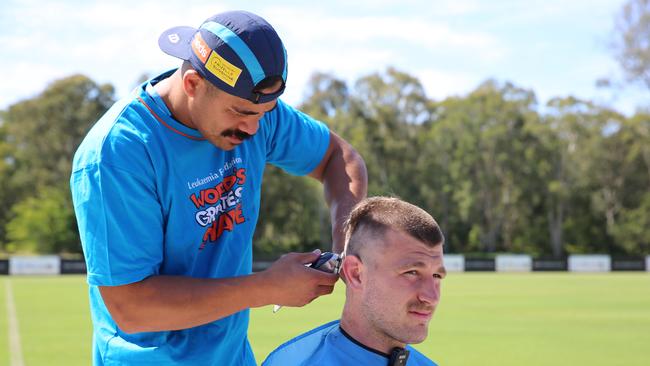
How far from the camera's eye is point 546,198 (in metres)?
65.6

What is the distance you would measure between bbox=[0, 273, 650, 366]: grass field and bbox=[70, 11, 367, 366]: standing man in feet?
24.6

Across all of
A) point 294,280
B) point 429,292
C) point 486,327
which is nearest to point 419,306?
point 429,292

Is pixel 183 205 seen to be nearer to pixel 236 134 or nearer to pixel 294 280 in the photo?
pixel 236 134

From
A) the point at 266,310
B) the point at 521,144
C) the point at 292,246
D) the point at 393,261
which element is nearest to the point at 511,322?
the point at 266,310

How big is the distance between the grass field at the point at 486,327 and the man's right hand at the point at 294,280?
766 cm

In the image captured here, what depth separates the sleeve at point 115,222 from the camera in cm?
296

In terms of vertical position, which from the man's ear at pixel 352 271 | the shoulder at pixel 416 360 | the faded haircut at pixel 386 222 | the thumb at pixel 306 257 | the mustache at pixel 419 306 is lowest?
the shoulder at pixel 416 360

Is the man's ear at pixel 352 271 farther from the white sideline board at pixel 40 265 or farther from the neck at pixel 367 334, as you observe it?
the white sideline board at pixel 40 265

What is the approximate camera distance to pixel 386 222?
3.23m

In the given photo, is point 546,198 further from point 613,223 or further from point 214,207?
point 214,207

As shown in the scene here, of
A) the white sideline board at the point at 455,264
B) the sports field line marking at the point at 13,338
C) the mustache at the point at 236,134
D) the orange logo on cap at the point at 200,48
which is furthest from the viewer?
the white sideline board at the point at 455,264

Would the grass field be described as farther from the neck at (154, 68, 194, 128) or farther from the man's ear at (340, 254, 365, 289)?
the neck at (154, 68, 194, 128)

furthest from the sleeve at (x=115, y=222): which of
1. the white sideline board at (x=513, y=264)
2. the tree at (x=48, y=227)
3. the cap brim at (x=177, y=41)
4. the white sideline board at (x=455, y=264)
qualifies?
the tree at (x=48, y=227)

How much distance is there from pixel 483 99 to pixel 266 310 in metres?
50.6
